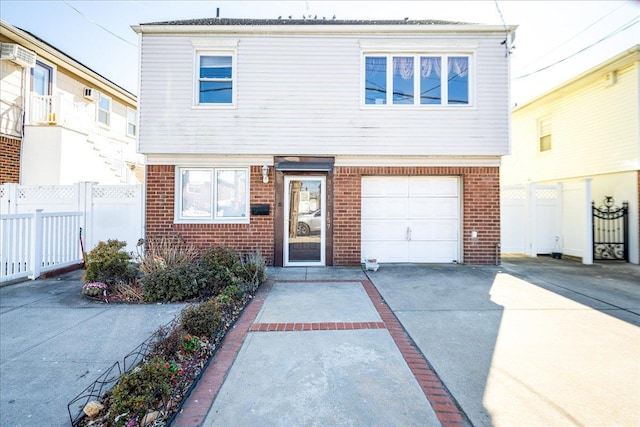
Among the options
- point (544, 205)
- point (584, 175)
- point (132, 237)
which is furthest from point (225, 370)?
point (584, 175)

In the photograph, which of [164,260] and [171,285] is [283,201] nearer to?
[164,260]

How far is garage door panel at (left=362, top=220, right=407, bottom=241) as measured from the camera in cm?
865

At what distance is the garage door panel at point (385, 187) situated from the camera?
28.5 ft

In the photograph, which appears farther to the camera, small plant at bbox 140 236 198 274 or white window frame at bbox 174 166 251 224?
white window frame at bbox 174 166 251 224

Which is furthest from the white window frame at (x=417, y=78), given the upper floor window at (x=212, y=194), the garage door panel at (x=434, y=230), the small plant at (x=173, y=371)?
the small plant at (x=173, y=371)

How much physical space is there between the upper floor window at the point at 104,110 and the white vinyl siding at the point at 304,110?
7360 millimetres

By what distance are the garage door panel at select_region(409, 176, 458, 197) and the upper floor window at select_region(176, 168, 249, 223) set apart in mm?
4551

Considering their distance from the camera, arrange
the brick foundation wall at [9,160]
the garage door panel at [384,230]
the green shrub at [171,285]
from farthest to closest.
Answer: the brick foundation wall at [9,160] → the garage door panel at [384,230] → the green shrub at [171,285]

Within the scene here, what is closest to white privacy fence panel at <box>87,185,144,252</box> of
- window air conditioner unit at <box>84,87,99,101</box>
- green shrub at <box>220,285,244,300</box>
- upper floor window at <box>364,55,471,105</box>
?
green shrub at <box>220,285,244,300</box>

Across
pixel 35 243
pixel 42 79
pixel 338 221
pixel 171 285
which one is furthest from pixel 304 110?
pixel 42 79

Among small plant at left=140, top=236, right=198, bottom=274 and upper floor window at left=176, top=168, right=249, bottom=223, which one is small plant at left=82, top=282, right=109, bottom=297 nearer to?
small plant at left=140, top=236, right=198, bottom=274

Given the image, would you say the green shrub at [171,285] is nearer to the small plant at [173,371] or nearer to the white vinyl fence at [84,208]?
the small plant at [173,371]

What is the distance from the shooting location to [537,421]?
99.7 inches

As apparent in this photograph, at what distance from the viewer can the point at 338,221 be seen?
27.6 feet
